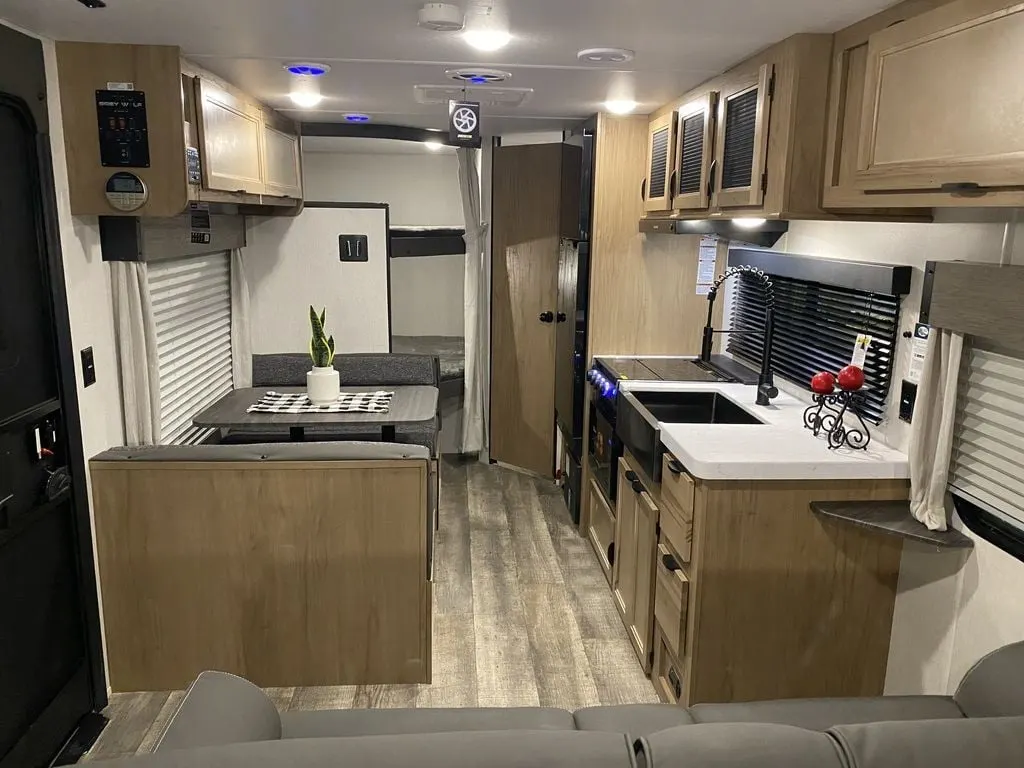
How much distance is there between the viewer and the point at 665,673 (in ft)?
8.88

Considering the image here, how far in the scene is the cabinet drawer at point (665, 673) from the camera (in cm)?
256

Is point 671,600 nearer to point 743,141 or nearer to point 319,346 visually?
point 743,141

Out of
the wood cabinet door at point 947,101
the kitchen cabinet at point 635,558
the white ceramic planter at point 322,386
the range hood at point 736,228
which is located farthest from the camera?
the white ceramic planter at point 322,386

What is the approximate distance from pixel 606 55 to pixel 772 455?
4.35 feet

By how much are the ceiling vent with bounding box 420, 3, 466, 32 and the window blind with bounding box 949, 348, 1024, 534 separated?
1.57 m

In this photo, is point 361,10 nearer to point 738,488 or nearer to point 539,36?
point 539,36

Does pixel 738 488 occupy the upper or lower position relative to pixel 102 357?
lower

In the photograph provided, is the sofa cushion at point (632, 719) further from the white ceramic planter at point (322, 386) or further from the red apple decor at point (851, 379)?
the white ceramic planter at point (322, 386)

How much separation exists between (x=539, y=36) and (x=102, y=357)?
5.62 ft

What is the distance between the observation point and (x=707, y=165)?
112 inches

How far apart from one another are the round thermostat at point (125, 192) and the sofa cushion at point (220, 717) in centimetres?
158

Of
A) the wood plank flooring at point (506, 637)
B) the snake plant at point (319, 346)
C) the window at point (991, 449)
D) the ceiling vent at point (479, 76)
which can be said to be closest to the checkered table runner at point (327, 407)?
the snake plant at point (319, 346)

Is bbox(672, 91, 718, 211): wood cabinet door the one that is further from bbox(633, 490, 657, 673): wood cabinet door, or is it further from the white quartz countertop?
bbox(633, 490, 657, 673): wood cabinet door

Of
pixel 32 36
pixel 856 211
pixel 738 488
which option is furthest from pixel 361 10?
pixel 738 488
